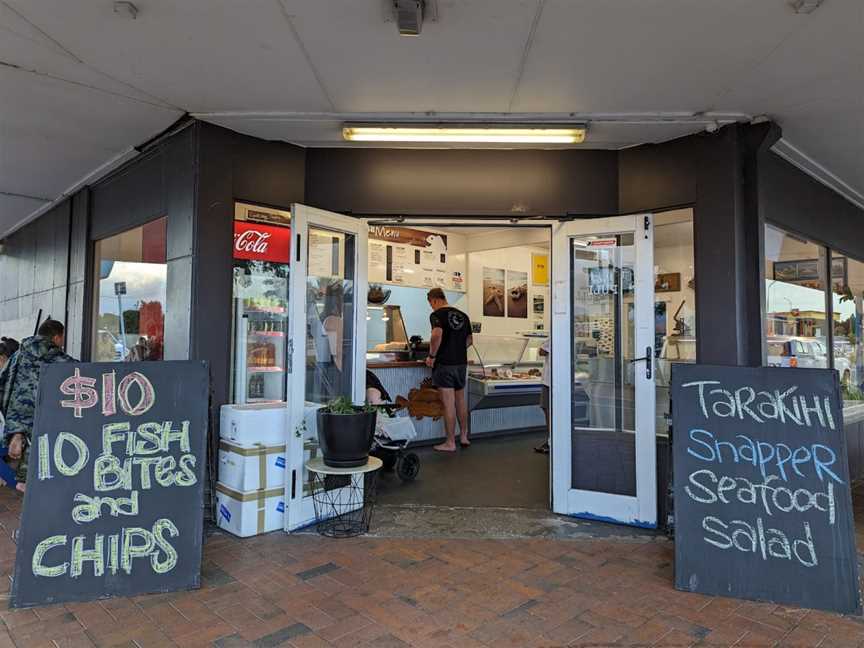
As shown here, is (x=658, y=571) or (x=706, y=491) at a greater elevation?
(x=706, y=491)

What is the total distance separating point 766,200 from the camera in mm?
3828

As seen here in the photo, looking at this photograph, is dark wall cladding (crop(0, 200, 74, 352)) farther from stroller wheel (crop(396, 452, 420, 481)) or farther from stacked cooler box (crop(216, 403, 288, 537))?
stroller wheel (crop(396, 452, 420, 481))

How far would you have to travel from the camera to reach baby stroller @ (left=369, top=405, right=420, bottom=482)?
462cm

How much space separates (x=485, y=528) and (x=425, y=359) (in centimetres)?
285

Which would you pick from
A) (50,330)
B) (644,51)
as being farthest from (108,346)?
(644,51)

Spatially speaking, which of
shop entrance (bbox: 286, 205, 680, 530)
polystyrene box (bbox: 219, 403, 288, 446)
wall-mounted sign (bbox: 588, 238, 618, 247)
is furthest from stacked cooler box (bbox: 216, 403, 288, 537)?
wall-mounted sign (bbox: 588, 238, 618, 247)

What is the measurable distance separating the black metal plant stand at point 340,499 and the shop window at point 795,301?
9.16 feet

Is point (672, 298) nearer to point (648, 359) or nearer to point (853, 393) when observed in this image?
point (648, 359)

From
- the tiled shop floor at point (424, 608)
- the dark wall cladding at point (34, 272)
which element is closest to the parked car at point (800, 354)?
the tiled shop floor at point (424, 608)

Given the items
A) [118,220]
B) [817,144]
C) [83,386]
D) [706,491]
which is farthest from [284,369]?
[817,144]

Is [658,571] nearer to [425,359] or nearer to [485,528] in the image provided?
[485,528]

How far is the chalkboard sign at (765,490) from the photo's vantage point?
2604mm

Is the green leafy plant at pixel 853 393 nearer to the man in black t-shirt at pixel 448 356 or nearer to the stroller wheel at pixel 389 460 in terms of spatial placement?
the man in black t-shirt at pixel 448 356

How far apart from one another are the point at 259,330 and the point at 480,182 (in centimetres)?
189
